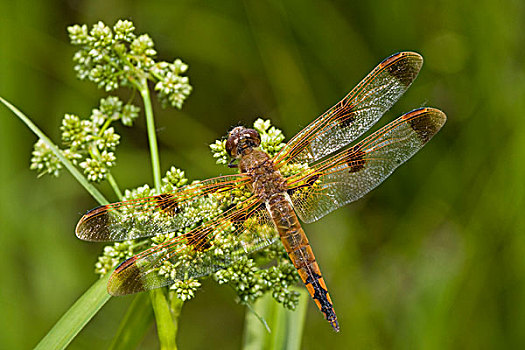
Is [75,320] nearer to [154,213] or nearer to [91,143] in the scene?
[154,213]

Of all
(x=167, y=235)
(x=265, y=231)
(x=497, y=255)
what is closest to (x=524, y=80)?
(x=497, y=255)

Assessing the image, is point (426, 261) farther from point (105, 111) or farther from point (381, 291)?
point (105, 111)

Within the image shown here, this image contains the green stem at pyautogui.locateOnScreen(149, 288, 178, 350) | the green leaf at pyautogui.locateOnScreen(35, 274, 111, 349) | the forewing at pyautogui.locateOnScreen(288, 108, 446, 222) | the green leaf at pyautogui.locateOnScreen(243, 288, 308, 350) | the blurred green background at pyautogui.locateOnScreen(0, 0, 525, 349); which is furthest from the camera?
the blurred green background at pyautogui.locateOnScreen(0, 0, 525, 349)

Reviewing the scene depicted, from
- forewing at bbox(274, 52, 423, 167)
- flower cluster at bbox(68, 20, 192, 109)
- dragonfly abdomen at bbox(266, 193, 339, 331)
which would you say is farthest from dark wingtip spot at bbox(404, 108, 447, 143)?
flower cluster at bbox(68, 20, 192, 109)

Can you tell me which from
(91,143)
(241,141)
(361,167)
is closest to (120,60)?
(91,143)

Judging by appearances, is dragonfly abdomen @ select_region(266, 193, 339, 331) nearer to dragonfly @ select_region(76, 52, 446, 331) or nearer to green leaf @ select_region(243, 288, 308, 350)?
dragonfly @ select_region(76, 52, 446, 331)

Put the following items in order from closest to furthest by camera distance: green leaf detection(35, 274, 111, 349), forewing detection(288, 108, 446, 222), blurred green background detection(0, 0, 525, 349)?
green leaf detection(35, 274, 111, 349), forewing detection(288, 108, 446, 222), blurred green background detection(0, 0, 525, 349)
